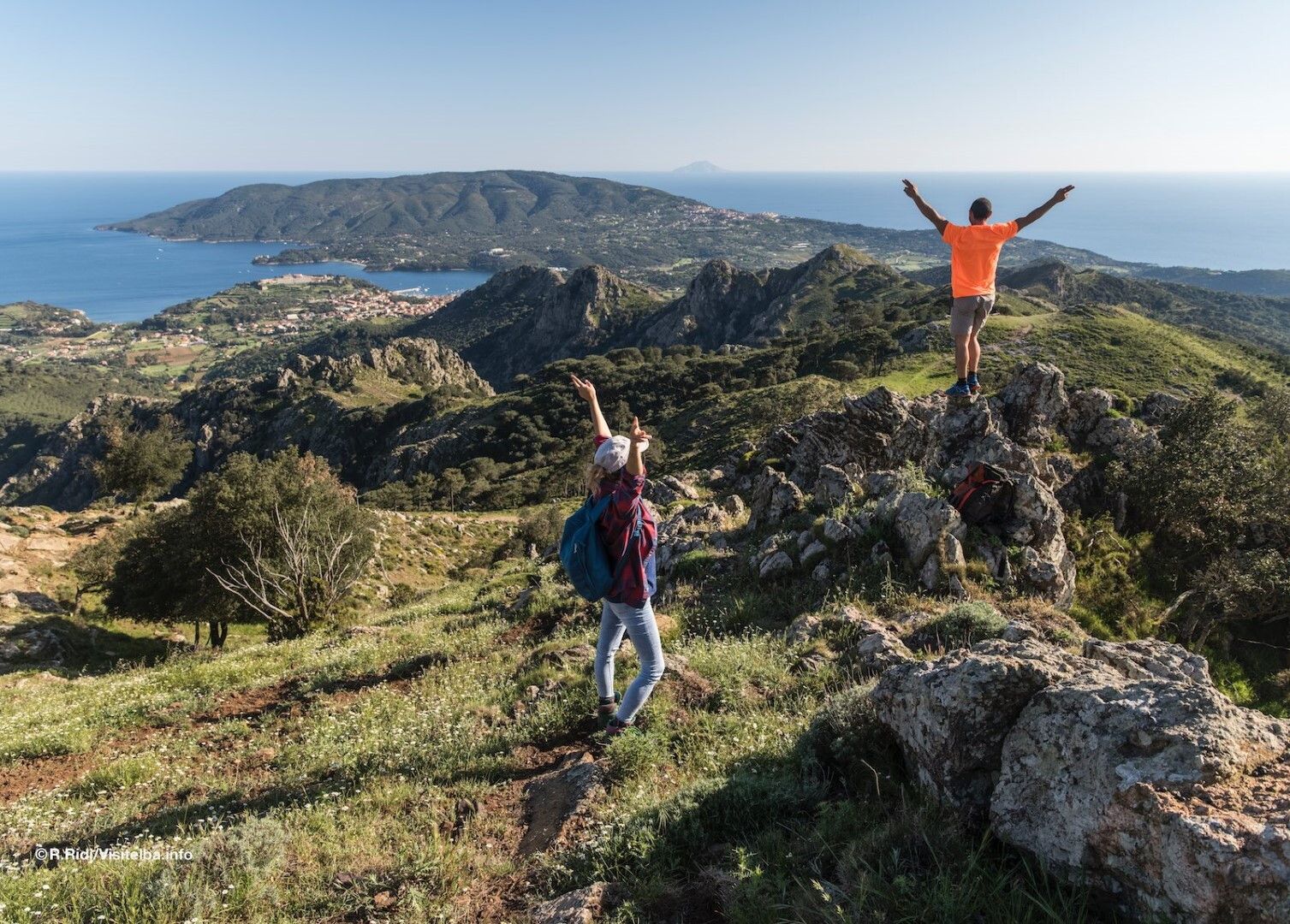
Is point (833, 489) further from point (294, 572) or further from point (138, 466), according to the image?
point (138, 466)

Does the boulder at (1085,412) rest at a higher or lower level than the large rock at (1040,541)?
higher

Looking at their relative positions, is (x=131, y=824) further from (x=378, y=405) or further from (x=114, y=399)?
(x=114, y=399)

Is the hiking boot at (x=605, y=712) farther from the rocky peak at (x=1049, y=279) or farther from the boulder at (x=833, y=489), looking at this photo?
the rocky peak at (x=1049, y=279)

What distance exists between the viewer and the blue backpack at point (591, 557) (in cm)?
564

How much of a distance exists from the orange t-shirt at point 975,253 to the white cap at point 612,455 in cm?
607

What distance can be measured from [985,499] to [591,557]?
7.89 metres

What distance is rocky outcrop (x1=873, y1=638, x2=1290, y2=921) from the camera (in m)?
2.87

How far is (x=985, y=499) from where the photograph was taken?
33.9ft

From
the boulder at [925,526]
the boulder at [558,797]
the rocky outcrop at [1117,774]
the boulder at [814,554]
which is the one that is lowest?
the boulder at [558,797]

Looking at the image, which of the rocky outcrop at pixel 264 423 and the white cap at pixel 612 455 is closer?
the white cap at pixel 612 455

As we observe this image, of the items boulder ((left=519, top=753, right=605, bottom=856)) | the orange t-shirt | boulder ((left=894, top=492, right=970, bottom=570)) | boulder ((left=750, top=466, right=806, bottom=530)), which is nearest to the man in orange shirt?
the orange t-shirt

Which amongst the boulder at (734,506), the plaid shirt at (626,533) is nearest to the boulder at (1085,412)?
the boulder at (734,506)

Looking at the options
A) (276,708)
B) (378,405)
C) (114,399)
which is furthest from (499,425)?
(114,399)

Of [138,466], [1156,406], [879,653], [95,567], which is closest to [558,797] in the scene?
[879,653]
